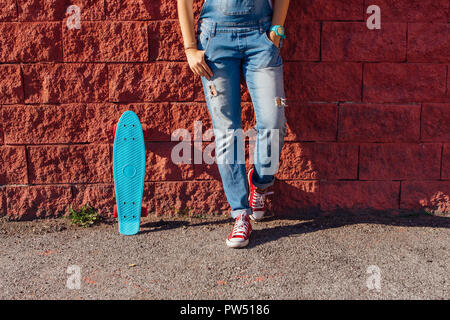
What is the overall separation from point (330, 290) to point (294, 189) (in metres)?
1.06

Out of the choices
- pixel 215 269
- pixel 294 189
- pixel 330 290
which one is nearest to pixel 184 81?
pixel 294 189

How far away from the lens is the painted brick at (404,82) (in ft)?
9.78

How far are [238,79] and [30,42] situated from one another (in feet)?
4.64

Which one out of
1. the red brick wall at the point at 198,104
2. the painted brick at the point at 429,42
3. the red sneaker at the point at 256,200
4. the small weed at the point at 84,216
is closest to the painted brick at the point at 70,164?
the red brick wall at the point at 198,104

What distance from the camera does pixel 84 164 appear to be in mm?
3029

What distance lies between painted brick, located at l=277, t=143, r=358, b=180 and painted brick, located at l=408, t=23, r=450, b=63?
0.75 meters

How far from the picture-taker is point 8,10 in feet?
9.39

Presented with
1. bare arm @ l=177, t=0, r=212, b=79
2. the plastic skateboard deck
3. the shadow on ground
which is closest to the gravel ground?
the shadow on ground

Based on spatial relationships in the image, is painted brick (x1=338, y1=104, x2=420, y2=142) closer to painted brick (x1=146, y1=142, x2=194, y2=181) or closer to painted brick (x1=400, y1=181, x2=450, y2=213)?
painted brick (x1=400, y1=181, x2=450, y2=213)

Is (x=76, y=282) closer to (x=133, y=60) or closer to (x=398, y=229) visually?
(x=133, y=60)

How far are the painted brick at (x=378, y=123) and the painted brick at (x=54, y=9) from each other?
1749 mm

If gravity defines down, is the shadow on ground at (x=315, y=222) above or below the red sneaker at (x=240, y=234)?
below

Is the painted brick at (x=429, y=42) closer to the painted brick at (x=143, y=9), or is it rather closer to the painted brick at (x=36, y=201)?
the painted brick at (x=143, y=9)

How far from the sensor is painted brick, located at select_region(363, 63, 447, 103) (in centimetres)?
298
